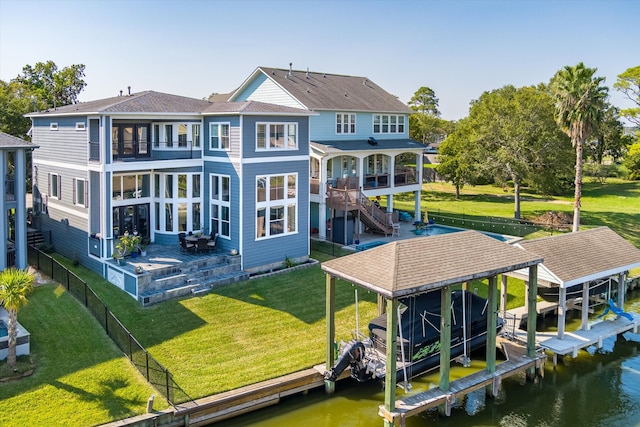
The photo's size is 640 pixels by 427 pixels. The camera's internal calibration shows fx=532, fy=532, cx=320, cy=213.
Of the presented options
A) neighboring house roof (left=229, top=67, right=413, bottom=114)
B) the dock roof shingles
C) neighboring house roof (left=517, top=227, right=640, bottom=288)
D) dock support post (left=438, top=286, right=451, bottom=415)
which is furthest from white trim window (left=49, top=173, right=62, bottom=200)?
neighboring house roof (left=517, top=227, right=640, bottom=288)

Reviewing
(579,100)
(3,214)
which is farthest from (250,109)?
(579,100)

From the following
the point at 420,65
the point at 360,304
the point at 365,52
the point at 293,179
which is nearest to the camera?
the point at 360,304

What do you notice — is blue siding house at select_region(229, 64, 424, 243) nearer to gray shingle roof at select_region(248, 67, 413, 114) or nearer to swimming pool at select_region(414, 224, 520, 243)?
gray shingle roof at select_region(248, 67, 413, 114)

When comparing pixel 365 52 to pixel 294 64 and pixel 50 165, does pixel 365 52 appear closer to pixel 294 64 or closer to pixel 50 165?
pixel 294 64

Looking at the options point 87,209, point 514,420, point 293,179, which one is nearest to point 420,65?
point 293,179

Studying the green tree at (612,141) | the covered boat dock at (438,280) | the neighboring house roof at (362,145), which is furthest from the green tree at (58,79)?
the green tree at (612,141)

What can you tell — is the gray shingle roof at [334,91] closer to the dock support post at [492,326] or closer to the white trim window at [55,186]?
the white trim window at [55,186]

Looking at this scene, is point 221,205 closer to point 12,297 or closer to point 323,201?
point 323,201
